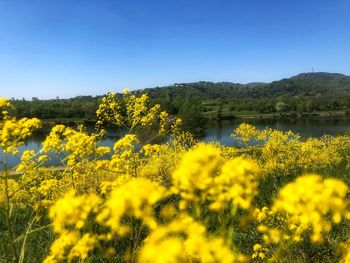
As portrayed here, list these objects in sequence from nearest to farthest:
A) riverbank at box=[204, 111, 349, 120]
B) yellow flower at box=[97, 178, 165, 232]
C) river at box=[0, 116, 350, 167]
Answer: yellow flower at box=[97, 178, 165, 232]
river at box=[0, 116, 350, 167]
riverbank at box=[204, 111, 349, 120]

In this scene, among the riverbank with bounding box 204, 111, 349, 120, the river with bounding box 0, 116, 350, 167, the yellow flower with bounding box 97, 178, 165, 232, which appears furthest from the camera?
the riverbank with bounding box 204, 111, 349, 120

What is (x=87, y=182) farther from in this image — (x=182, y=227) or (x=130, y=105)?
(x=182, y=227)

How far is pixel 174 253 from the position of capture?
1736mm

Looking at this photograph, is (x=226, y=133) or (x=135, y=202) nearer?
(x=135, y=202)

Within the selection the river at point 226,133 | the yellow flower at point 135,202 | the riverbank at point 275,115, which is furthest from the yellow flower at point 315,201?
the riverbank at point 275,115

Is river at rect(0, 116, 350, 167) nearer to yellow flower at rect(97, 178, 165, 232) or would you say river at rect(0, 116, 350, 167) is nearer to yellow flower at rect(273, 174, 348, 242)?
yellow flower at rect(273, 174, 348, 242)

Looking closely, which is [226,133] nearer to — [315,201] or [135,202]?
[315,201]

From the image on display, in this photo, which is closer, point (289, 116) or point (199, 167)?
point (199, 167)

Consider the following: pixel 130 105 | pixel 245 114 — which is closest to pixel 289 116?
pixel 245 114

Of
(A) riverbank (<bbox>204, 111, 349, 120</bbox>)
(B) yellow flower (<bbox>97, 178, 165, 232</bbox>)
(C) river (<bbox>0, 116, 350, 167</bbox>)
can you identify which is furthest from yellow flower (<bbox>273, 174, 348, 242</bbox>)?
(A) riverbank (<bbox>204, 111, 349, 120</bbox>)

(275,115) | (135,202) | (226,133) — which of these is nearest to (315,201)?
(135,202)

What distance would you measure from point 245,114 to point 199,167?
381 feet

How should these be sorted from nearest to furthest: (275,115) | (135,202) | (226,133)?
1. (135,202)
2. (226,133)
3. (275,115)

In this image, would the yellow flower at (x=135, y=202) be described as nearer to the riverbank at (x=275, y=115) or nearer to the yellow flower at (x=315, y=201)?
the yellow flower at (x=315, y=201)
